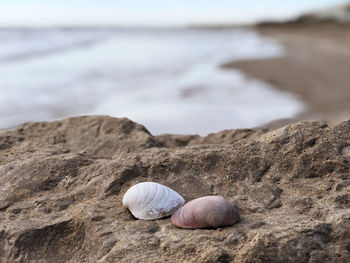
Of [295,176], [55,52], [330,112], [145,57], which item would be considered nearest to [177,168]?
[295,176]

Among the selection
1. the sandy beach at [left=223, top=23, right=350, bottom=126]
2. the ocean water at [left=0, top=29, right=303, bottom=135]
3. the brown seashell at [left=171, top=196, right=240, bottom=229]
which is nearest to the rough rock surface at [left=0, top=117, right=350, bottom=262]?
the brown seashell at [left=171, top=196, right=240, bottom=229]

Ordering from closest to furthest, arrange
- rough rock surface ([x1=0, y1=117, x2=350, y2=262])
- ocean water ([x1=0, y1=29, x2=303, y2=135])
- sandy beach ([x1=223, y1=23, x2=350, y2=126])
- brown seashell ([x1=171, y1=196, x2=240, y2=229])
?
rough rock surface ([x1=0, y1=117, x2=350, y2=262])
brown seashell ([x1=171, y1=196, x2=240, y2=229])
ocean water ([x1=0, y1=29, x2=303, y2=135])
sandy beach ([x1=223, y1=23, x2=350, y2=126])

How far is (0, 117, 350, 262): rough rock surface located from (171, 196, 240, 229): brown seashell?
31mm

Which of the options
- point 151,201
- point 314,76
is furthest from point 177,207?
point 314,76

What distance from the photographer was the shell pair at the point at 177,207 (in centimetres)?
212

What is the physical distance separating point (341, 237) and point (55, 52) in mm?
10585

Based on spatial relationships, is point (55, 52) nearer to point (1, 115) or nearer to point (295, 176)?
point (1, 115)

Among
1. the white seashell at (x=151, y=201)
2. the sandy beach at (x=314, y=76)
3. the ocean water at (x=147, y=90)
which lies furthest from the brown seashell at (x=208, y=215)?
the sandy beach at (x=314, y=76)

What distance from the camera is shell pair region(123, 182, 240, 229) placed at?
6.95 feet

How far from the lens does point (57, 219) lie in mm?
2275

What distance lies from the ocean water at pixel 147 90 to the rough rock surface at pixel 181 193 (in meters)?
1.66

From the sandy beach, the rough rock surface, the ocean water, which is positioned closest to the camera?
the rough rock surface

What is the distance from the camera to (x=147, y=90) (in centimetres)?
655

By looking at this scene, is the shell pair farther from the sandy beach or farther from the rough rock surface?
the sandy beach
